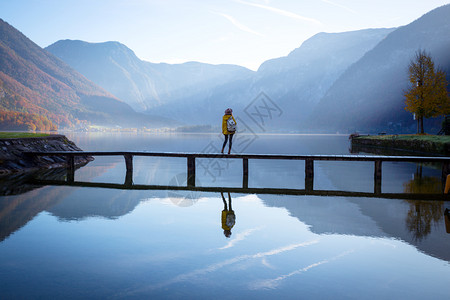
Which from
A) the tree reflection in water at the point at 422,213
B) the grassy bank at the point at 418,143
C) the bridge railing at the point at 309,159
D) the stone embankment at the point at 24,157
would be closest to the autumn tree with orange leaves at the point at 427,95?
the grassy bank at the point at 418,143

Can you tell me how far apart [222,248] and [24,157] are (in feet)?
70.6

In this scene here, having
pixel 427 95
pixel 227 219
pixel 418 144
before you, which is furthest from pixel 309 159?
pixel 427 95

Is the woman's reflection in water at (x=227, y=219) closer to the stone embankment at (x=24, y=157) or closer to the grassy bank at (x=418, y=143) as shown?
the stone embankment at (x=24, y=157)

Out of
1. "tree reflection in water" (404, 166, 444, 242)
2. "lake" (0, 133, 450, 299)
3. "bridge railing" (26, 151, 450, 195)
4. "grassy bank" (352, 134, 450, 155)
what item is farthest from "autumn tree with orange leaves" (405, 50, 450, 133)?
"lake" (0, 133, 450, 299)

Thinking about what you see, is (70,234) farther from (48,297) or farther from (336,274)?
(336,274)

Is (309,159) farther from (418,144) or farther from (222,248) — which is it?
(418,144)

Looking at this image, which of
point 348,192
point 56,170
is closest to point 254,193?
point 348,192

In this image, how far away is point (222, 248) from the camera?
8.88m

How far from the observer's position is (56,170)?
26.2 metres

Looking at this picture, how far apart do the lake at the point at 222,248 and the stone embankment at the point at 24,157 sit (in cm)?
957

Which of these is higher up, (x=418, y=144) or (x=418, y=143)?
(x=418, y=143)

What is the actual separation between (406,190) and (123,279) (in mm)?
15263

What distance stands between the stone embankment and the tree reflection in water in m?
21.2

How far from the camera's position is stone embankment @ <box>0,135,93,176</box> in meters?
24.1
